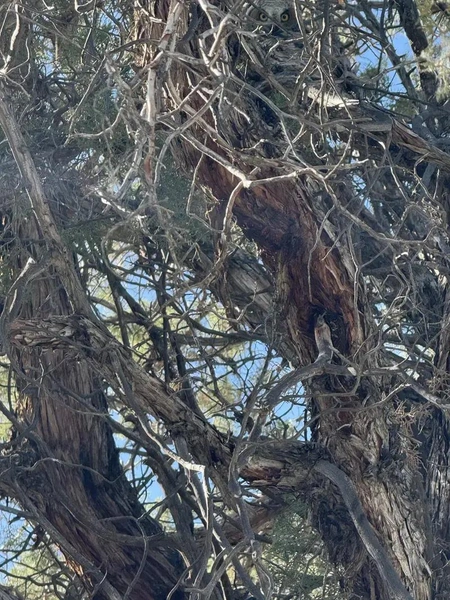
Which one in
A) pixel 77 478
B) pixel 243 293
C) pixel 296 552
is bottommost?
pixel 296 552

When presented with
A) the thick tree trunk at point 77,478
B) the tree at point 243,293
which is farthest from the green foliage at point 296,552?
the thick tree trunk at point 77,478

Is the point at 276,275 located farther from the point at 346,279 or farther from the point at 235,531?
the point at 235,531

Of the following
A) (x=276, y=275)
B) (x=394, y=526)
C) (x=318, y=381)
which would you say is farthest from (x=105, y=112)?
(x=394, y=526)

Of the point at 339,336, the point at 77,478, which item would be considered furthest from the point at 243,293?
the point at 77,478

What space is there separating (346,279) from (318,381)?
0.36 m

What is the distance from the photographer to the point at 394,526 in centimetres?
346

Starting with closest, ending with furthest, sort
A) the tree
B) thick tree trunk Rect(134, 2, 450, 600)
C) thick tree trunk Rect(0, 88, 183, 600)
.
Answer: the tree → thick tree trunk Rect(134, 2, 450, 600) → thick tree trunk Rect(0, 88, 183, 600)

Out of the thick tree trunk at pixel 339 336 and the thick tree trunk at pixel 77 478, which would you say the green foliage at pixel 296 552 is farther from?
the thick tree trunk at pixel 77 478

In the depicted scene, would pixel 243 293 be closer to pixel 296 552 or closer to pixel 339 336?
pixel 339 336

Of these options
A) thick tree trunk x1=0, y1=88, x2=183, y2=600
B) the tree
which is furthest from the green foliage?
thick tree trunk x1=0, y1=88, x2=183, y2=600

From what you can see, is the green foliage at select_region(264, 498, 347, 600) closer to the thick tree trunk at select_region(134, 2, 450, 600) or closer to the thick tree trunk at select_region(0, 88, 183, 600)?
the thick tree trunk at select_region(134, 2, 450, 600)

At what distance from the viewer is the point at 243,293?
164 inches

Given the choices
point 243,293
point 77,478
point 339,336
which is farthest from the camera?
point 243,293

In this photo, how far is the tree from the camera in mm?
3152
